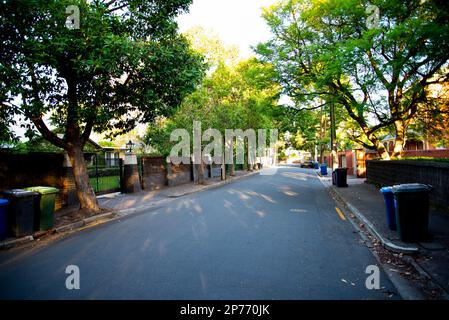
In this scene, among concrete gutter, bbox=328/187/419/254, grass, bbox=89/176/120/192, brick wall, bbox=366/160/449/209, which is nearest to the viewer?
concrete gutter, bbox=328/187/419/254

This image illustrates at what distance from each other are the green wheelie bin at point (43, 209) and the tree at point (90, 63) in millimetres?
2008

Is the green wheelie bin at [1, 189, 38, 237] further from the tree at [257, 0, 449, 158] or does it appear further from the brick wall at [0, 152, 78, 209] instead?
the tree at [257, 0, 449, 158]

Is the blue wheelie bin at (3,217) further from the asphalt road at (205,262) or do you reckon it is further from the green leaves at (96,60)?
the green leaves at (96,60)

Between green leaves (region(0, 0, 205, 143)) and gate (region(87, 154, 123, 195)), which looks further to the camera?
gate (region(87, 154, 123, 195))

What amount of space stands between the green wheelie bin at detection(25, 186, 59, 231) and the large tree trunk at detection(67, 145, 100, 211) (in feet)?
6.26

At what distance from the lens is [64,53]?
788cm

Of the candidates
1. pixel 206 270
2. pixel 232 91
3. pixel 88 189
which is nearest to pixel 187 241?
pixel 206 270

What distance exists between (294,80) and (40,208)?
14.3 metres

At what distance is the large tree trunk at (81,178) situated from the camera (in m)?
9.83

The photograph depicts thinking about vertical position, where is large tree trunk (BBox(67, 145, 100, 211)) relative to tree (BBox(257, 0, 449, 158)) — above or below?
below

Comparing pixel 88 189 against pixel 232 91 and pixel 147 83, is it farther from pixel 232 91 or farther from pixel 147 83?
pixel 232 91

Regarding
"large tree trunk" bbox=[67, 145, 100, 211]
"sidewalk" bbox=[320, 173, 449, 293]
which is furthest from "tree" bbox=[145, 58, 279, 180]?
"sidewalk" bbox=[320, 173, 449, 293]

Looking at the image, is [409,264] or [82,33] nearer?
[409,264]

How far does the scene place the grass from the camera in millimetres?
14578
